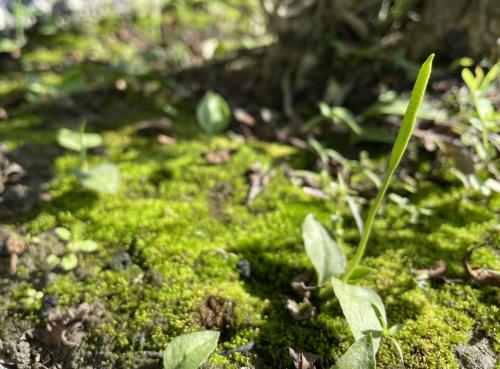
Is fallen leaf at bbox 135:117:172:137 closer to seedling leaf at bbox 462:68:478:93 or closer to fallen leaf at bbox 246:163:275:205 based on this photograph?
fallen leaf at bbox 246:163:275:205

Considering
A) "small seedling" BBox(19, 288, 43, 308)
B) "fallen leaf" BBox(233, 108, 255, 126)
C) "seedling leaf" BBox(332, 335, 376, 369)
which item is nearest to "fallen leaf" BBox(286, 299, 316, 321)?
"seedling leaf" BBox(332, 335, 376, 369)

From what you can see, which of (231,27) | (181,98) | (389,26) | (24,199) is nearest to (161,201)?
(24,199)

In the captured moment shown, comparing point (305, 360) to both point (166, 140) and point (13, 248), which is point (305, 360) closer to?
point (13, 248)

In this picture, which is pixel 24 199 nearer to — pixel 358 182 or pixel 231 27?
pixel 358 182

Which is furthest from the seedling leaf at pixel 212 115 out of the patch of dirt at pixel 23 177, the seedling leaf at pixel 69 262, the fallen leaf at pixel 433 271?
the fallen leaf at pixel 433 271

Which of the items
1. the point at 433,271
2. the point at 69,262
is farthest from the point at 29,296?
the point at 433,271

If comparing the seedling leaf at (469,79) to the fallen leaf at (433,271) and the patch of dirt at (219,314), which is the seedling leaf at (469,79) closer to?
the fallen leaf at (433,271)
